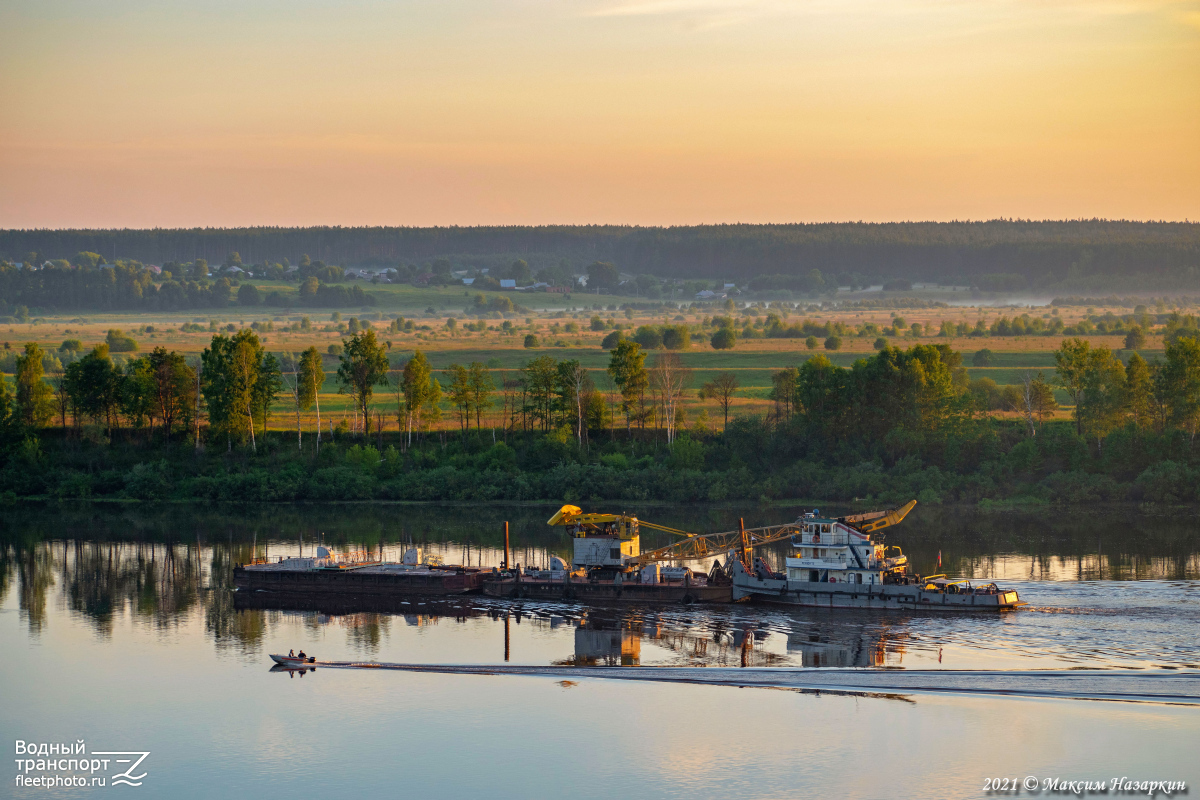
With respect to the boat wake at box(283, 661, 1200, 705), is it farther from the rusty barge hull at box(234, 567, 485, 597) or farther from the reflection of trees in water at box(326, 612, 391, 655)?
the rusty barge hull at box(234, 567, 485, 597)

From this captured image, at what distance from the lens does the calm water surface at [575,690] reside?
4303cm

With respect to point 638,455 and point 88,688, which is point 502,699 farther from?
point 638,455

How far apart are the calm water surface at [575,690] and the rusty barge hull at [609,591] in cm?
116

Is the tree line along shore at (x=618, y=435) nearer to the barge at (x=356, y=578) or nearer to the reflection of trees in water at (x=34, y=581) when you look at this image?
the reflection of trees in water at (x=34, y=581)

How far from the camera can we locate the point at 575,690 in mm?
51812

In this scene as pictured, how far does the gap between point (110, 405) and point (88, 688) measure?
67.6m

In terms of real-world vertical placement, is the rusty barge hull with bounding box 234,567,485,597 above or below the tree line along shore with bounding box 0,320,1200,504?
below

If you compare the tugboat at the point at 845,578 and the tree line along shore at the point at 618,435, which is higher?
the tree line along shore at the point at 618,435

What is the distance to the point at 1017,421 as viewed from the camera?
108m

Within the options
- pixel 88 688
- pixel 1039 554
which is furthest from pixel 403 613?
pixel 1039 554

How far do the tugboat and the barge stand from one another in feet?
49.7

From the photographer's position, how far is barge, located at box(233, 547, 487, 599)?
70.8 meters
